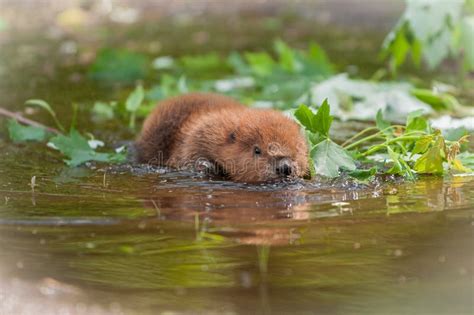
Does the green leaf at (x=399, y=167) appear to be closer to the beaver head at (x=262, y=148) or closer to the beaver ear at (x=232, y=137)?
the beaver head at (x=262, y=148)

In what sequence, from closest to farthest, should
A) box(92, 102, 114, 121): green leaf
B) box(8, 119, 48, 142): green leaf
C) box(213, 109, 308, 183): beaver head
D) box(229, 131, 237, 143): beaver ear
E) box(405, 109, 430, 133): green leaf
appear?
1. box(213, 109, 308, 183): beaver head
2. box(405, 109, 430, 133): green leaf
3. box(229, 131, 237, 143): beaver ear
4. box(8, 119, 48, 142): green leaf
5. box(92, 102, 114, 121): green leaf

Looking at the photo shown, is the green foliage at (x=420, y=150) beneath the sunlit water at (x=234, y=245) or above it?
above

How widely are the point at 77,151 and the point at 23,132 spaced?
76 cm

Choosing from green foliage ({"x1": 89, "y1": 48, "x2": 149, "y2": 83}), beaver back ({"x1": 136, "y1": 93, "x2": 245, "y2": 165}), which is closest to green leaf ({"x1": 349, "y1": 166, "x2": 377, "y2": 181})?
beaver back ({"x1": 136, "y1": 93, "x2": 245, "y2": 165})

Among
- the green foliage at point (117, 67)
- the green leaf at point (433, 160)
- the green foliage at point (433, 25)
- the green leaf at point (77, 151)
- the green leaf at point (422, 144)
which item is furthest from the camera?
the green foliage at point (117, 67)

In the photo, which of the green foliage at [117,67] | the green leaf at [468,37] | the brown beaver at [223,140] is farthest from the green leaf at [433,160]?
the green foliage at [117,67]

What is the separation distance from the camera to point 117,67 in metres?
10.7

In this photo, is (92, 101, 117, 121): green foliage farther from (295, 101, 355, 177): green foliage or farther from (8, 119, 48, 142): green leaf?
(295, 101, 355, 177): green foliage

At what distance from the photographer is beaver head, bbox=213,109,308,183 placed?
6090 millimetres

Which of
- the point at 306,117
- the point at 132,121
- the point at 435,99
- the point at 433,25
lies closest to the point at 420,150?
the point at 306,117

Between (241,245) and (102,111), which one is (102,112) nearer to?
(102,111)

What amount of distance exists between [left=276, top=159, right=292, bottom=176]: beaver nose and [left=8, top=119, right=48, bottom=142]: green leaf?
2.25m

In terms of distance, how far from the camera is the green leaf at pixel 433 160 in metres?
5.76

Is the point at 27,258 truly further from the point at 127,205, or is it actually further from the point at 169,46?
the point at 169,46
